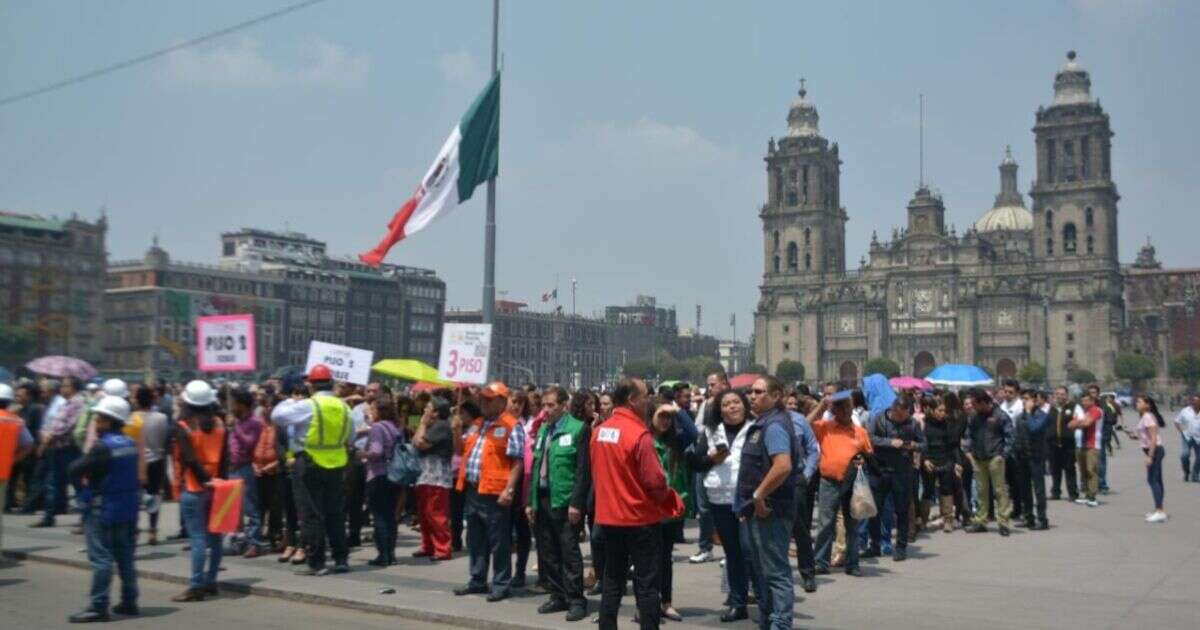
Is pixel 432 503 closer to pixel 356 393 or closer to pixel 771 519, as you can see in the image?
pixel 356 393

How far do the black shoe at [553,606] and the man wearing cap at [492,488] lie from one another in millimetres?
509

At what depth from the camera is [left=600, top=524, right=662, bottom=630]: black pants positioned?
7.19 meters

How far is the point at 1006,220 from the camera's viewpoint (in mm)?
121875

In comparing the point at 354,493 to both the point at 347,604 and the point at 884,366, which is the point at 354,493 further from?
the point at 884,366

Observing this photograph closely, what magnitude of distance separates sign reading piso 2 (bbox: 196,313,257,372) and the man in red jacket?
21.8 ft

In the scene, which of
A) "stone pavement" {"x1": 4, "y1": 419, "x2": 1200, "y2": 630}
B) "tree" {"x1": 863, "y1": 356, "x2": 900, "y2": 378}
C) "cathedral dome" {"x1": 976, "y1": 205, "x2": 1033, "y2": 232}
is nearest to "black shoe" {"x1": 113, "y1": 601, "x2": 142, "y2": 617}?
"stone pavement" {"x1": 4, "y1": 419, "x2": 1200, "y2": 630}

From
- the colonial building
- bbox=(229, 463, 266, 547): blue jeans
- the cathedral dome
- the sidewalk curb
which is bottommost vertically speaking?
the sidewalk curb

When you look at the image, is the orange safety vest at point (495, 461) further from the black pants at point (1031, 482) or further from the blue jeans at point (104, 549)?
the black pants at point (1031, 482)

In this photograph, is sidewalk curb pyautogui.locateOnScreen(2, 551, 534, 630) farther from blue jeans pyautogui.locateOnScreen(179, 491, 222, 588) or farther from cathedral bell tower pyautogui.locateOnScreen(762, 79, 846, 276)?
cathedral bell tower pyautogui.locateOnScreen(762, 79, 846, 276)

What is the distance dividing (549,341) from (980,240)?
164 ft

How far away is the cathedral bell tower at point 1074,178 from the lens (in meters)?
97.4

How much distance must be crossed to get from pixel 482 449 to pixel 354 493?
2676 millimetres

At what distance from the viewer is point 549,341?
13225 centimetres

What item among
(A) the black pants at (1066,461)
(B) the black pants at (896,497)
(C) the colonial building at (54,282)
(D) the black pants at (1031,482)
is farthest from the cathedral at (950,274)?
(B) the black pants at (896,497)
